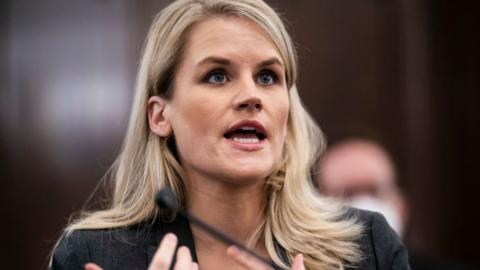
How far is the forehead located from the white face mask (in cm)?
146

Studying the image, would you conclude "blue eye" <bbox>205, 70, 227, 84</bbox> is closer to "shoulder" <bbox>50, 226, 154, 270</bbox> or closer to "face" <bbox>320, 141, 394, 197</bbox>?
"shoulder" <bbox>50, 226, 154, 270</bbox>

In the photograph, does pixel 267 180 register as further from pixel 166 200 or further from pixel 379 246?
pixel 166 200

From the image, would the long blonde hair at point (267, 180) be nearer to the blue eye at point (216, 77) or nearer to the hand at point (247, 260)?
the blue eye at point (216, 77)

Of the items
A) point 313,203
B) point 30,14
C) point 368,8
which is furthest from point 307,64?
point 313,203

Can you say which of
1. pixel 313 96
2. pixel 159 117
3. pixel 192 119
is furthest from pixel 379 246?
pixel 313 96

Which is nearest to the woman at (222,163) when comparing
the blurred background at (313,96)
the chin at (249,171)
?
the chin at (249,171)

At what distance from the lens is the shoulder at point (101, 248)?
2.20 meters

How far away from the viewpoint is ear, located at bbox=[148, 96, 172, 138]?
2337 mm

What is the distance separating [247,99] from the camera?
2.11m

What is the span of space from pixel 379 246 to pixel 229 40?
2.09ft

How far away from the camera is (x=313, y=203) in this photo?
2.39 m

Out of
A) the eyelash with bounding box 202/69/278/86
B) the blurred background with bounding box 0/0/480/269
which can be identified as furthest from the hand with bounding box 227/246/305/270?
the blurred background with bounding box 0/0/480/269

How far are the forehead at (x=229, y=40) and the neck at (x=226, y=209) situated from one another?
0.32m

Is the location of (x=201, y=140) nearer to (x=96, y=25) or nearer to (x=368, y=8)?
(x=96, y=25)
